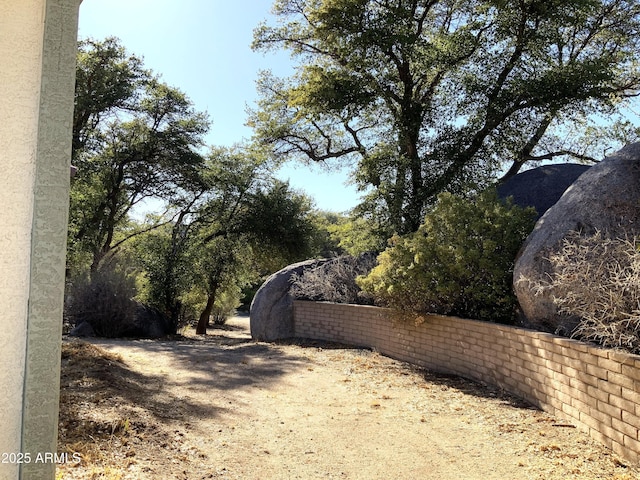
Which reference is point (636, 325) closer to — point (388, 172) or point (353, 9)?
point (388, 172)

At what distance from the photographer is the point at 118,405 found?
4.94 metres

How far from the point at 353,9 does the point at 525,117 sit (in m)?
4.98

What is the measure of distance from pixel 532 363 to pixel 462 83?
8518 millimetres

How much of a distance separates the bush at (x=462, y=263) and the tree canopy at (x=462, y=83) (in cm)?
381

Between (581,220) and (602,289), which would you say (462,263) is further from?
(602,289)

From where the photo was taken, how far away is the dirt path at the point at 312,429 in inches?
148

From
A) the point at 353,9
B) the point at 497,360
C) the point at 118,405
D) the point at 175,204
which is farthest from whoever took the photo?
the point at 175,204

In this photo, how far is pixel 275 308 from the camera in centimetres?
1272

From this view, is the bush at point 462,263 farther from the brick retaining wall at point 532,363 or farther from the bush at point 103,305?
the bush at point 103,305

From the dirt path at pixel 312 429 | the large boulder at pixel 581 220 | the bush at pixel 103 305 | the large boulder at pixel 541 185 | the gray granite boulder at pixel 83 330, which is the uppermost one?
the large boulder at pixel 541 185

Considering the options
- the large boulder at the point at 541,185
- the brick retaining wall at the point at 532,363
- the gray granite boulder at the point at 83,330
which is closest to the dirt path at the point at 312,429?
the brick retaining wall at the point at 532,363

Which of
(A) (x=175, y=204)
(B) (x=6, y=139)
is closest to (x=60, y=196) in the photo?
(B) (x=6, y=139)

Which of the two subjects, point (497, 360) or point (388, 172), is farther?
point (388, 172)

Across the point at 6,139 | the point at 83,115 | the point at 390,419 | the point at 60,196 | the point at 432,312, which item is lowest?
the point at 390,419
